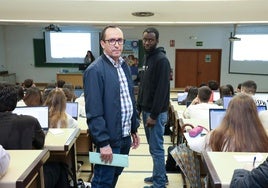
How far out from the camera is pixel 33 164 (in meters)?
1.46

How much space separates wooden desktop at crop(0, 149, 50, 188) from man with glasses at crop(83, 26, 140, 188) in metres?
0.33

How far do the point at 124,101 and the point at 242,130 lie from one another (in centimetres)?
75

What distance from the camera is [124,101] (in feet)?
5.90

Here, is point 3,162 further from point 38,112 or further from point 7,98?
point 38,112

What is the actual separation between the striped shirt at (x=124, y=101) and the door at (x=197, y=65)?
28.6 feet

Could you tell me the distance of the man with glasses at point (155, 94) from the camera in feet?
7.88

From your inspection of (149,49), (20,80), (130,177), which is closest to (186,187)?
(130,177)

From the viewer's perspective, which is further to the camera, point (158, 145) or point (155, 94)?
point (158, 145)

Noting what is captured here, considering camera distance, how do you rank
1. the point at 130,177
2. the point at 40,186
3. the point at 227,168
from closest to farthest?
the point at 227,168, the point at 40,186, the point at 130,177

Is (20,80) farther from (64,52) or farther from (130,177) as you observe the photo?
(130,177)

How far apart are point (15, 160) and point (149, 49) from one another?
4.72 feet

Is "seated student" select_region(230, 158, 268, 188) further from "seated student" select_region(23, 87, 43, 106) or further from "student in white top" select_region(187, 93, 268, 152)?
"seated student" select_region(23, 87, 43, 106)

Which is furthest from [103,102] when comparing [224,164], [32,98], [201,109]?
[201,109]

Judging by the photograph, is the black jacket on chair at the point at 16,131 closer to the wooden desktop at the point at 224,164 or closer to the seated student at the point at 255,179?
the wooden desktop at the point at 224,164
